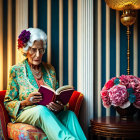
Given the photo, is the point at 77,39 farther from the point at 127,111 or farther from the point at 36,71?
the point at 127,111

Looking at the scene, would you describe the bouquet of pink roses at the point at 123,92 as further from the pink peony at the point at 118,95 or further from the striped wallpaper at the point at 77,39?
the striped wallpaper at the point at 77,39

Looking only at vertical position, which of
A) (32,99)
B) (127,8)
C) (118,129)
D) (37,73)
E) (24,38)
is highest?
(127,8)

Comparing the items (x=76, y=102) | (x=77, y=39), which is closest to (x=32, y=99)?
(x=76, y=102)

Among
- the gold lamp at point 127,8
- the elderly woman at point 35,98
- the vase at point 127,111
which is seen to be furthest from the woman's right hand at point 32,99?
the gold lamp at point 127,8

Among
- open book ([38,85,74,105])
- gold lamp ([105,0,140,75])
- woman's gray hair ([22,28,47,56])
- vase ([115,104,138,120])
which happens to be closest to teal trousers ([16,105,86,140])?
open book ([38,85,74,105])

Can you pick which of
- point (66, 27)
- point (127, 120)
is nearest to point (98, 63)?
point (66, 27)

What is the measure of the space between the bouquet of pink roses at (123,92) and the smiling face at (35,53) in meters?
0.72

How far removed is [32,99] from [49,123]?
0.96 ft

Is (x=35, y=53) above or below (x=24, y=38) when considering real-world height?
below

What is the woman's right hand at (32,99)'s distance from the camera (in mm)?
2346

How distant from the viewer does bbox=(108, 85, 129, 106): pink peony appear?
2480 millimetres

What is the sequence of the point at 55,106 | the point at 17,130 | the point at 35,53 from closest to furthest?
1. the point at 17,130
2. the point at 55,106
3. the point at 35,53

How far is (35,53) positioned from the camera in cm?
269

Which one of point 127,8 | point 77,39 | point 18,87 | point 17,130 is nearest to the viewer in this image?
point 17,130
